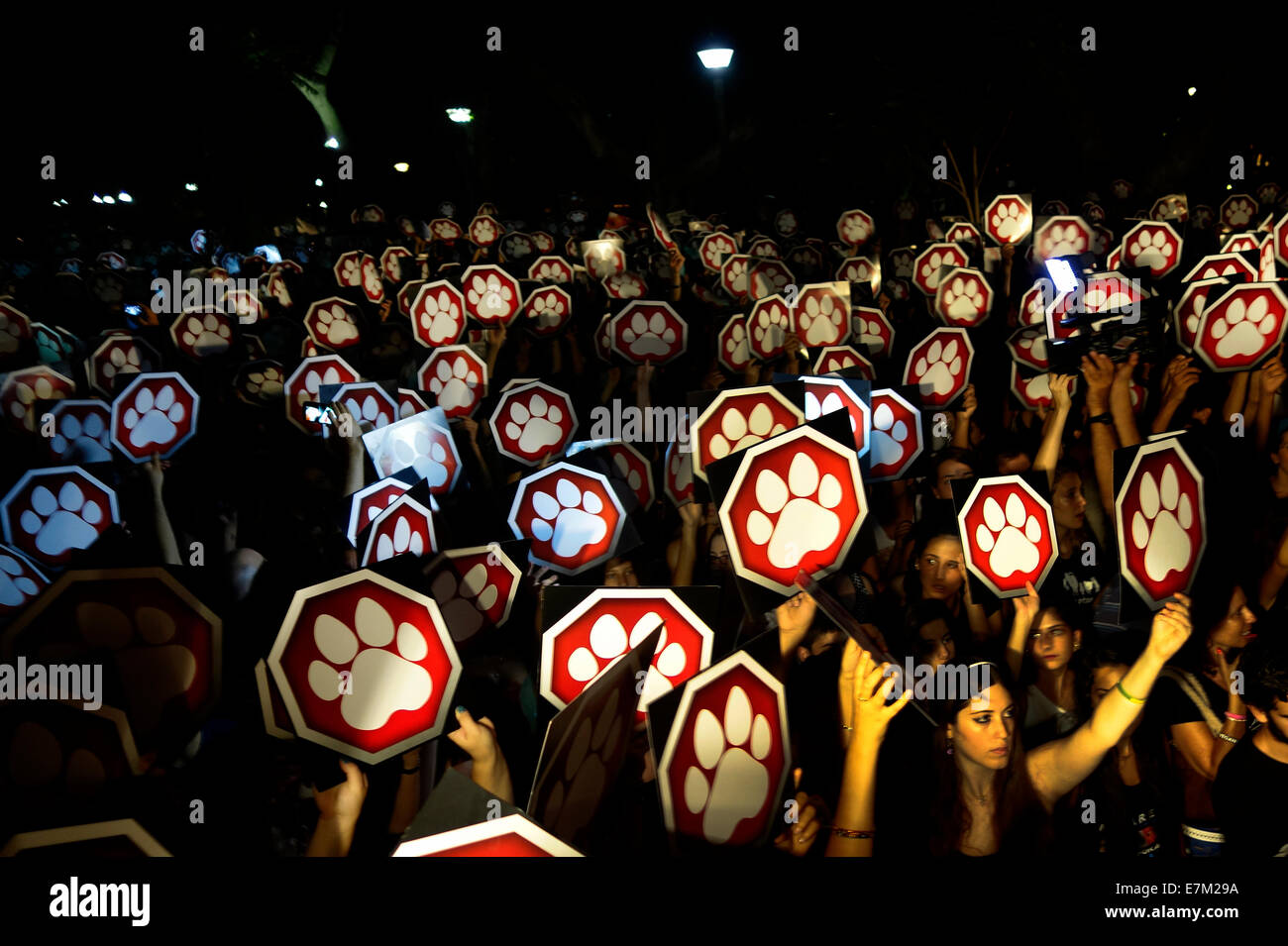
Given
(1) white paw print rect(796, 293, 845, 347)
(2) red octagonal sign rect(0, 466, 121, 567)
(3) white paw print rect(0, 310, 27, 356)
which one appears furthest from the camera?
(3) white paw print rect(0, 310, 27, 356)

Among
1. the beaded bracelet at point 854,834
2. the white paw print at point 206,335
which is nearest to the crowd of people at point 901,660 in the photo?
the beaded bracelet at point 854,834

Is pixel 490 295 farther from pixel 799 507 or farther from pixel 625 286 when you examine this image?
pixel 799 507

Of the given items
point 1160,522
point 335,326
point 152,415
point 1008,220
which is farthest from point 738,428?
point 1008,220

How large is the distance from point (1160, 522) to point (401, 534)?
3.06 m

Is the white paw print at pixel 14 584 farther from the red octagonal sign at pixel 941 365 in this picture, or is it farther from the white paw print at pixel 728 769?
the red octagonal sign at pixel 941 365

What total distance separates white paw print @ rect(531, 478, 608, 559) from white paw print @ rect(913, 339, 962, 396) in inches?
127

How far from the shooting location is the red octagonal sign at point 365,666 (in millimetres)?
2523

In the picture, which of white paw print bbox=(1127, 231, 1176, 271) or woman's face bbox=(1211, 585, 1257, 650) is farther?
white paw print bbox=(1127, 231, 1176, 271)

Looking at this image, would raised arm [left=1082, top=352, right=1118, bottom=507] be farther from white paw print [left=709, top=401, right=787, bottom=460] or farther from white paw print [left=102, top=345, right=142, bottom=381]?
white paw print [left=102, top=345, right=142, bottom=381]

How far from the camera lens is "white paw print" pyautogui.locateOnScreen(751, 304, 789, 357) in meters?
7.36

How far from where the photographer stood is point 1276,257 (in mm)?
7676

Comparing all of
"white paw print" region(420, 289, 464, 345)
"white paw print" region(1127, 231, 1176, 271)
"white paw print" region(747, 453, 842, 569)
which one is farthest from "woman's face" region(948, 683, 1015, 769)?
"white paw print" region(1127, 231, 1176, 271)

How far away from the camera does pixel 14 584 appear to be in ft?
10.7

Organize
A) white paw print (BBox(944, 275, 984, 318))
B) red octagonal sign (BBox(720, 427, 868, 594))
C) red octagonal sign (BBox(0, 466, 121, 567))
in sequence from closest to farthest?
1. red octagonal sign (BBox(720, 427, 868, 594))
2. red octagonal sign (BBox(0, 466, 121, 567))
3. white paw print (BBox(944, 275, 984, 318))
